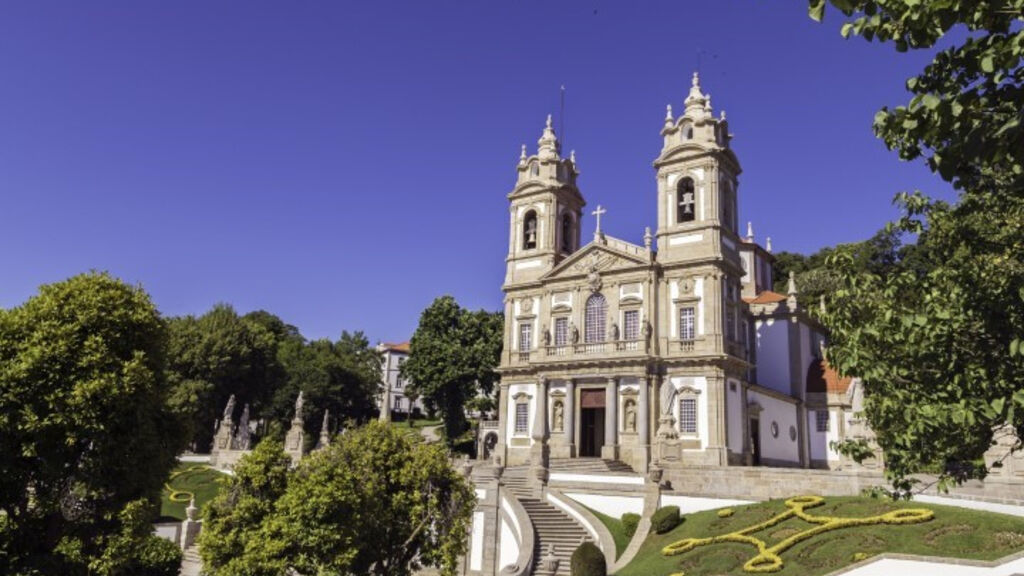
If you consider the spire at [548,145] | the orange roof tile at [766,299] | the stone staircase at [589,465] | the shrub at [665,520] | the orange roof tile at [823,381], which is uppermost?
the spire at [548,145]

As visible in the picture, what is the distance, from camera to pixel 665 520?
80.4ft

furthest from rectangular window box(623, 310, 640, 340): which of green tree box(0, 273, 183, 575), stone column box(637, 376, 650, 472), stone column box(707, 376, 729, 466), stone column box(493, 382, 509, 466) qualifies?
green tree box(0, 273, 183, 575)

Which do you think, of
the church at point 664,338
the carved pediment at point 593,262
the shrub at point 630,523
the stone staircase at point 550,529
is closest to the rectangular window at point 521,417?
the church at point 664,338

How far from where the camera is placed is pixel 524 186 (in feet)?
142

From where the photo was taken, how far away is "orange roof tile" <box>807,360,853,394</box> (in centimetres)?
4112

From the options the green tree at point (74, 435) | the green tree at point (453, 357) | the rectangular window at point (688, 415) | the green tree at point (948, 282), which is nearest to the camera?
the green tree at point (948, 282)

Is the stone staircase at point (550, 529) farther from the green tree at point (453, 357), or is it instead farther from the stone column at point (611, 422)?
the green tree at point (453, 357)

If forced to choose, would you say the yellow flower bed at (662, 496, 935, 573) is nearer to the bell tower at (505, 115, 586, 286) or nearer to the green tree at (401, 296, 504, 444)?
the bell tower at (505, 115, 586, 286)

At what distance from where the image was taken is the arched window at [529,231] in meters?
42.8

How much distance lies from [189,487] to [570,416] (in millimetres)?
20804

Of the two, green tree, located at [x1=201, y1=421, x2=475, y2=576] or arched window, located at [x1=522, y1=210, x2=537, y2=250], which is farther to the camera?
arched window, located at [x1=522, y1=210, x2=537, y2=250]

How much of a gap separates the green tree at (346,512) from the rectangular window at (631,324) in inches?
802

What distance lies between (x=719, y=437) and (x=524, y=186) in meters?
17.8

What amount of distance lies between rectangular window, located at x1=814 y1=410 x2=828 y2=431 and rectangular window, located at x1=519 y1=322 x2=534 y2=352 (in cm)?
1606
